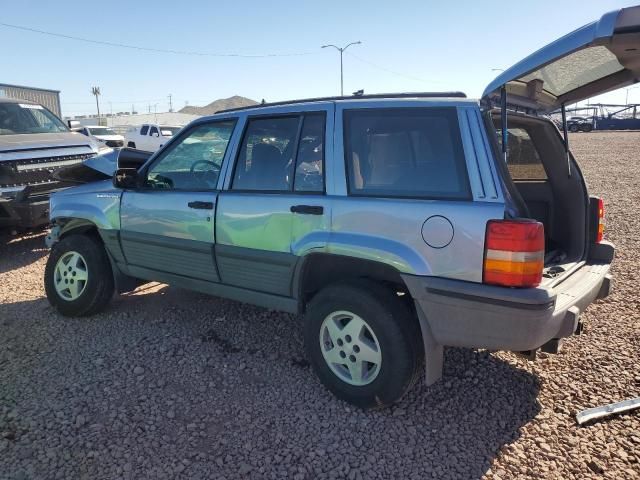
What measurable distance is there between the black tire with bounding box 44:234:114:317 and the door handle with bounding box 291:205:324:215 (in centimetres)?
227

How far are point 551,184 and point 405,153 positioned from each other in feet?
5.07

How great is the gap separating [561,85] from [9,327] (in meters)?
4.86

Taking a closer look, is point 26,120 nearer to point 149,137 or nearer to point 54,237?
point 54,237

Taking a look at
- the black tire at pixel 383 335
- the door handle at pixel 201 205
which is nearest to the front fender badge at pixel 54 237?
the door handle at pixel 201 205

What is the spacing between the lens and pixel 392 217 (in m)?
2.78

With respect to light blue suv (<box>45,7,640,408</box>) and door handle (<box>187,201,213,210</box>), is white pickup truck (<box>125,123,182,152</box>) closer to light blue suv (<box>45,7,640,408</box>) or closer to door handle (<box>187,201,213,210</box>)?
light blue suv (<box>45,7,640,408</box>)

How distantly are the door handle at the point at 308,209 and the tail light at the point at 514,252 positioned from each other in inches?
40.9

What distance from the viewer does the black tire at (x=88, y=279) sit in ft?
14.6

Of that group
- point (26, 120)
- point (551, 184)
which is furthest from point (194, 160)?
point (26, 120)

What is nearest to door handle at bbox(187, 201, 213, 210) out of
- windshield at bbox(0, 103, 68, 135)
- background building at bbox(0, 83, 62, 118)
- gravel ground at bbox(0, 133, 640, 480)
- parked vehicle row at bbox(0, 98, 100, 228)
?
gravel ground at bbox(0, 133, 640, 480)

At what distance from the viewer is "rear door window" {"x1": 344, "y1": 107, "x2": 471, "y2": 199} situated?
2.70 meters

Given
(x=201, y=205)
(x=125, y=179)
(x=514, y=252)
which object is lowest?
(x=514, y=252)

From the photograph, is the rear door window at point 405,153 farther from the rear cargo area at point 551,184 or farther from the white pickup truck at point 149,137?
the white pickup truck at point 149,137

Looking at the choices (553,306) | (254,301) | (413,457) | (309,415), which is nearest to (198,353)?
(254,301)
